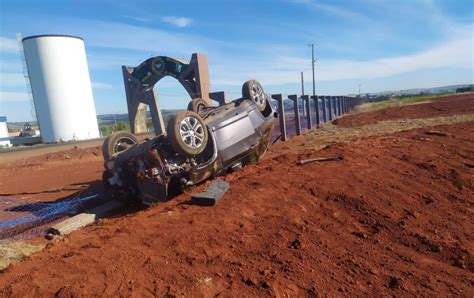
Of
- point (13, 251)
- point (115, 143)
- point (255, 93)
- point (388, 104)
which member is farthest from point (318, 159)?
point (388, 104)

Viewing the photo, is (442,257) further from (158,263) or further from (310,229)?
(158,263)

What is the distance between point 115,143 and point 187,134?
6.68 feet

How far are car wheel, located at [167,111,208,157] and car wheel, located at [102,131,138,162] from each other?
5.68 feet

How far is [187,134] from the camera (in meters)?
5.46

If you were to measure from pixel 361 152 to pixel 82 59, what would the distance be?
40316mm

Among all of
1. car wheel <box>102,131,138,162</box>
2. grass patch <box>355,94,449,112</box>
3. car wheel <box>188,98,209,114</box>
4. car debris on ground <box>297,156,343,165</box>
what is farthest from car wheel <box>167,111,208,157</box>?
grass patch <box>355,94,449,112</box>

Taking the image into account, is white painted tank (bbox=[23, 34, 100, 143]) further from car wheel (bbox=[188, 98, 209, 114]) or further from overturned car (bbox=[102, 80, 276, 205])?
overturned car (bbox=[102, 80, 276, 205])

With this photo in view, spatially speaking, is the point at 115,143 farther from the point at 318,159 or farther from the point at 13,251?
the point at 318,159

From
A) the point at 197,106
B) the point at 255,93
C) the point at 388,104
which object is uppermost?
the point at 255,93

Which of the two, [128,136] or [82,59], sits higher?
[82,59]

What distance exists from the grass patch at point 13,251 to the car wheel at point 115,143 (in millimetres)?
2263

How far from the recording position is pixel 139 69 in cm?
1827

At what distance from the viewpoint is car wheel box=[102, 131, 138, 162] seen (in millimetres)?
6645

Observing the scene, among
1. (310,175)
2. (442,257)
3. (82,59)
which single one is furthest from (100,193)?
(82,59)
